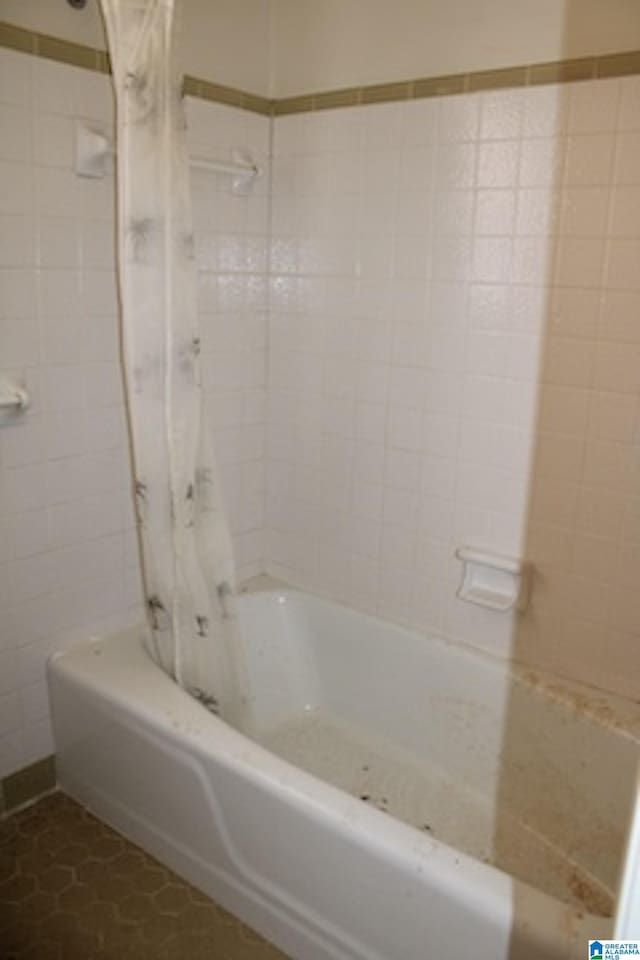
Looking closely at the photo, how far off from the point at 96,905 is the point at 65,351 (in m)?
1.26

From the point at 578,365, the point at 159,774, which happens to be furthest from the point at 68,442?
the point at 578,365

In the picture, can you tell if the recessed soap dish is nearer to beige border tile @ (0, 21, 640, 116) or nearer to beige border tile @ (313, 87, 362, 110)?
beige border tile @ (0, 21, 640, 116)

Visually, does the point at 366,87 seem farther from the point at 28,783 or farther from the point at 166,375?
the point at 28,783

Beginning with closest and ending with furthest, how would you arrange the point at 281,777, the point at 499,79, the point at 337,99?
the point at 281,777 → the point at 499,79 → the point at 337,99

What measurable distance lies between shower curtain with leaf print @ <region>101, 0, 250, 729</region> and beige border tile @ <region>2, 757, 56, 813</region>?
0.45 metres

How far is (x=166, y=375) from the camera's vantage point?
162 cm

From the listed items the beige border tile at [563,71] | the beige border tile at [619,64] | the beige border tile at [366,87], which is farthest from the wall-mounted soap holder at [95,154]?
the beige border tile at [619,64]

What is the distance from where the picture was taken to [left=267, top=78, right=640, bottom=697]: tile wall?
1677 mm

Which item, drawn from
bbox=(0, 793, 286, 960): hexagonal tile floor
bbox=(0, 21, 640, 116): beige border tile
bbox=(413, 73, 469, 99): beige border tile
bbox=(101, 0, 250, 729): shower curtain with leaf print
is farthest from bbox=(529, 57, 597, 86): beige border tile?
bbox=(0, 793, 286, 960): hexagonal tile floor

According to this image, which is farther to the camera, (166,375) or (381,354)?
(381,354)

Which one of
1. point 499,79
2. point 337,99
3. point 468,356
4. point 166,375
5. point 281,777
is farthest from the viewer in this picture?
point 337,99

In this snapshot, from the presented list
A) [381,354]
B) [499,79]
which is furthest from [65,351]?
[499,79]

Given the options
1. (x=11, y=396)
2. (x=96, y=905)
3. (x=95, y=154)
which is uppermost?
(x=95, y=154)

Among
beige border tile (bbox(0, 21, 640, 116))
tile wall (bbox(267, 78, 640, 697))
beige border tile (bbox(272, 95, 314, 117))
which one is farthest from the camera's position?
beige border tile (bbox(272, 95, 314, 117))
